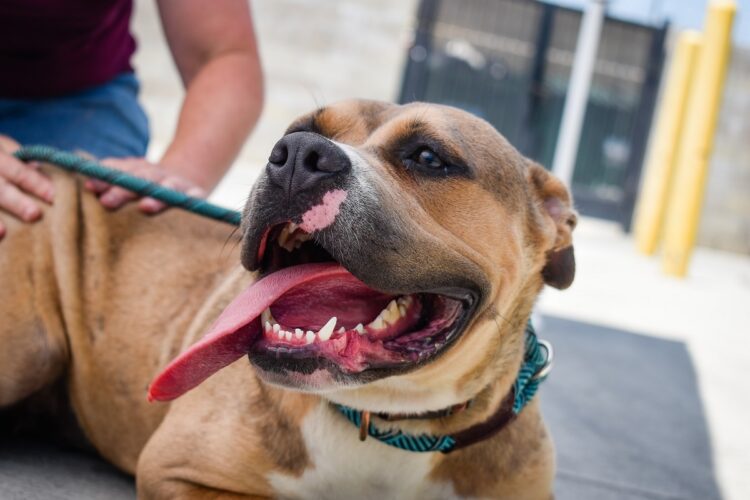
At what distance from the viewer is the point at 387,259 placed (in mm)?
2088

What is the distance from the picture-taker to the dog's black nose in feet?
6.71

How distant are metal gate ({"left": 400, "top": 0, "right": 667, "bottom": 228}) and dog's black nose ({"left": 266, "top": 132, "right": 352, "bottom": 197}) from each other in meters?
10.7

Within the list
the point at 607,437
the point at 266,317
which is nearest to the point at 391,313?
the point at 266,317

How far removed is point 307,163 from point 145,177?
1.36 m

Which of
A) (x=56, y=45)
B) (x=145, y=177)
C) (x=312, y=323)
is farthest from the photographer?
(x=56, y=45)

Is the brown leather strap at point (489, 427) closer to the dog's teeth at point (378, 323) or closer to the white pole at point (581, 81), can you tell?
the dog's teeth at point (378, 323)

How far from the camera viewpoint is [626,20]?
13039 mm

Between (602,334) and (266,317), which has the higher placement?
(266,317)

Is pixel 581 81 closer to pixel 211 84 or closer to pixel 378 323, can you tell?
pixel 211 84

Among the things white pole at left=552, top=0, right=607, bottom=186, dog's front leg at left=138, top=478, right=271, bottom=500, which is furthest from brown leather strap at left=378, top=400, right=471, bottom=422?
white pole at left=552, top=0, right=607, bottom=186

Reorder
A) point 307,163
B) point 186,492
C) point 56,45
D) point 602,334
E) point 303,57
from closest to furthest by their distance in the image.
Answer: point 307,163 → point 186,492 → point 56,45 → point 602,334 → point 303,57

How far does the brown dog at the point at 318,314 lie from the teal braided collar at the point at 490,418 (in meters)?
0.02

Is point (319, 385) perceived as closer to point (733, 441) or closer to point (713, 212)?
point (733, 441)

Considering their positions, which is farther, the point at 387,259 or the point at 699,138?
the point at 699,138
